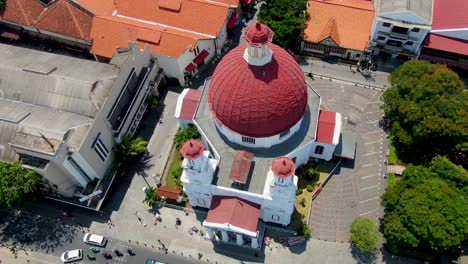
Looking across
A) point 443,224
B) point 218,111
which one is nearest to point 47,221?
point 218,111

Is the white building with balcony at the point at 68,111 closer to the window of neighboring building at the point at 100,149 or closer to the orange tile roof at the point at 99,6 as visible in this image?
the window of neighboring building at the point at 100,149

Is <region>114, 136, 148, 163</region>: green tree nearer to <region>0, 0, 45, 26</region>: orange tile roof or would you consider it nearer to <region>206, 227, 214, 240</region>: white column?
<region>206, 227, 214, 240</region>: white column

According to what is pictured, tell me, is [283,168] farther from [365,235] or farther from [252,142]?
[365,235]

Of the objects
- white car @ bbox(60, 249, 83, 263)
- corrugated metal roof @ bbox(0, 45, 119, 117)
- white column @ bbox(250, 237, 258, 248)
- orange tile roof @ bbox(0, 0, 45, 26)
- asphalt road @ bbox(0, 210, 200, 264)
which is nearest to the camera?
white column @ bbox(250, 237, 258, 248)

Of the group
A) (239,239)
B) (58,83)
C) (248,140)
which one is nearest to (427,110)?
(248,140)

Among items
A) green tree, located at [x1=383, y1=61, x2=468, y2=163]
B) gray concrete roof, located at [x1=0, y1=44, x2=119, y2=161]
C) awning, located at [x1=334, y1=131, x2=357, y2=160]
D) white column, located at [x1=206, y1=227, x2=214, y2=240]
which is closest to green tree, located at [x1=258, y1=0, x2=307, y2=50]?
green tree, located at [x1=383, y1=61, x2=468, y2=163]

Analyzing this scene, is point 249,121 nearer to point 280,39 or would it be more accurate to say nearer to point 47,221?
point 280,39
